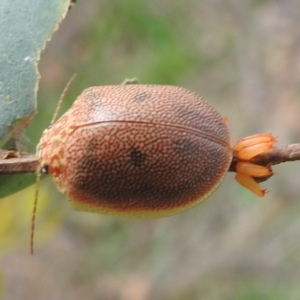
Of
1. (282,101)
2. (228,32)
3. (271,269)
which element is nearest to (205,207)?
(271,269)

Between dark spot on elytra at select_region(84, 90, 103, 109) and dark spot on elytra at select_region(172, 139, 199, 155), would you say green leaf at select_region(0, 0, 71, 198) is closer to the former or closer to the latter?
dark spot on elytra at select_region(84, 90, 103, 109)

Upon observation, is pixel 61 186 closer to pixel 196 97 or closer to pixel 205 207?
pixel 196 97

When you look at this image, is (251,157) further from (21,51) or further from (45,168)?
(21,51)

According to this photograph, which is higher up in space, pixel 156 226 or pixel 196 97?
pixel 196 97

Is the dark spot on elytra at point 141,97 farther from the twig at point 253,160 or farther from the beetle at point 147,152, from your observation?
the twig at point 253,160

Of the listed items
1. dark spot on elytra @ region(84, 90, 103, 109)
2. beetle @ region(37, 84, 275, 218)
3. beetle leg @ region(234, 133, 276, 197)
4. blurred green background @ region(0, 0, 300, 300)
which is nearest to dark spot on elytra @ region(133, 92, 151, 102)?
beetle @ region(37, 84, 275, 218)

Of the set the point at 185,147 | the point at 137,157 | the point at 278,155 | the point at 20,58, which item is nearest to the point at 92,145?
the point at 137,157
